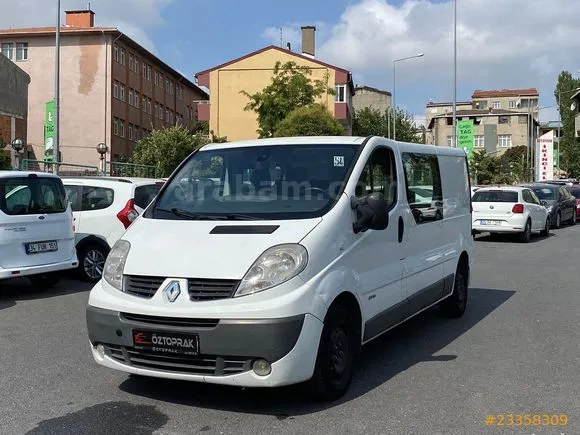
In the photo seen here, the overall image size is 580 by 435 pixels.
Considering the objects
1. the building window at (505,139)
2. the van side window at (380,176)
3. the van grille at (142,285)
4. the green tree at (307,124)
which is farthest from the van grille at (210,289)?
the building window at (505,139)

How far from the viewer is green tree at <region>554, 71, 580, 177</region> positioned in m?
64.7

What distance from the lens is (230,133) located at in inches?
2016

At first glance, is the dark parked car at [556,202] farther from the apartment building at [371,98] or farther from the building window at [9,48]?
the apartment building at [371,98]

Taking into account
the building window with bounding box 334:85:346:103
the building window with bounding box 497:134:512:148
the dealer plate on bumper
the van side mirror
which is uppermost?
the building window with bounding box 497:134:512:148

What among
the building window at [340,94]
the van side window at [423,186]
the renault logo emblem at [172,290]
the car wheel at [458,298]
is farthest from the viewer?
the building window at [340,94]

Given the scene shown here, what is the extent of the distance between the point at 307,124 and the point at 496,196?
17579mm

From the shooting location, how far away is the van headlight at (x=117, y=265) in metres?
4.73

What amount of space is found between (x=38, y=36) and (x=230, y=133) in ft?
53.7

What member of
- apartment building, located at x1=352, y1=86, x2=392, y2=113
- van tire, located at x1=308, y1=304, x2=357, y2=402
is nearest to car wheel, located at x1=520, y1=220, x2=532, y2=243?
van tire, located at x1=308, y1=304, x2=357, y2=402

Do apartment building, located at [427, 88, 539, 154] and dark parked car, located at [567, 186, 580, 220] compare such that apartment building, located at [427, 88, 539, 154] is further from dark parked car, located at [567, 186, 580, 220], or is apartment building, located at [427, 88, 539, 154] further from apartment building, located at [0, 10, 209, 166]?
dark parked car, located at [567, 186, 580, 220]

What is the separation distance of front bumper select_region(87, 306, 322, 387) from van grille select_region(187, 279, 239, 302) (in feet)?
0.52

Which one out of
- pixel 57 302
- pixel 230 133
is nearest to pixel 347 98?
pixel 230 133

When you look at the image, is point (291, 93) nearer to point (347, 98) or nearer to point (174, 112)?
point (347, 98)

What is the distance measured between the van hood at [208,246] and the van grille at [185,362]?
0.54 metres
